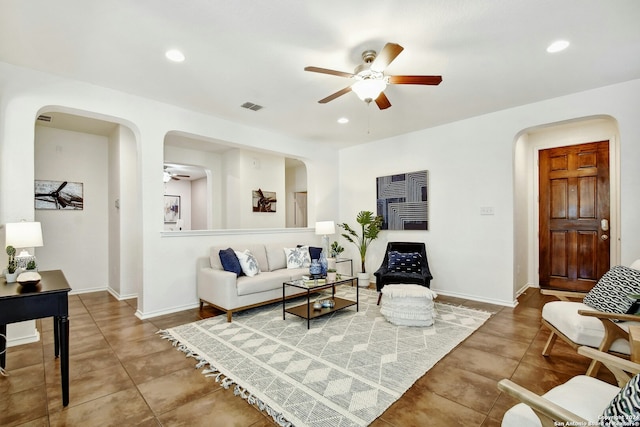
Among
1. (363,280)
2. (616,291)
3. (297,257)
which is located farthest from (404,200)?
(616,291)

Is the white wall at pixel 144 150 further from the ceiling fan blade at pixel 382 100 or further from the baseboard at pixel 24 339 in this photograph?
the ceiling fan blade at pixel 382 100

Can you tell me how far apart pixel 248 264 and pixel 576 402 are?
3405mm

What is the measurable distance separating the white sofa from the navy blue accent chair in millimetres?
→ 1105

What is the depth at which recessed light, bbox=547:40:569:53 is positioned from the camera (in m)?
2.60

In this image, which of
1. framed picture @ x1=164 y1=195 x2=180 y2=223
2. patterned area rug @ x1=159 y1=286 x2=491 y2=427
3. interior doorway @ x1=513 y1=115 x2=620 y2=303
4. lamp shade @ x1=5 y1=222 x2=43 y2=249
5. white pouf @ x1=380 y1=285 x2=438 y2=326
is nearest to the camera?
patterned area rug @ x1=159 y1=286 x2=491 y2=427

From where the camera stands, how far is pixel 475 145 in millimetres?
4555

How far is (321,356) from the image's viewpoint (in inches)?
104

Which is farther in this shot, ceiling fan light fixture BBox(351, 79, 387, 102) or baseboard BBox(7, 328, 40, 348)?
baseboard BBox(7, 328, 40, 348)

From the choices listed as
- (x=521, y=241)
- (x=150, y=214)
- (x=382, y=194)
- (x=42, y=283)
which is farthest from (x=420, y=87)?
(x=42, y=283)

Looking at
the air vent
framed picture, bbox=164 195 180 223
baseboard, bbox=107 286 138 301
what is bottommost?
baseboard, bbox=107 286 138 301

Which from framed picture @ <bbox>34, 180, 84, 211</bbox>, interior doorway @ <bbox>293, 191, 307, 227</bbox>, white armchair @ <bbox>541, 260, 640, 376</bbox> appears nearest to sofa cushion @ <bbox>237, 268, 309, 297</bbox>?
white armchair @ <bbox>541, 260, 640, 376</bbox>

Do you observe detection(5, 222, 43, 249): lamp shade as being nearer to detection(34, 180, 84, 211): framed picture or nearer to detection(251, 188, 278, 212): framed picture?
detection(34, 180, 84, 211): framed picture

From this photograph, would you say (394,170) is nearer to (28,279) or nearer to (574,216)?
(574,216)

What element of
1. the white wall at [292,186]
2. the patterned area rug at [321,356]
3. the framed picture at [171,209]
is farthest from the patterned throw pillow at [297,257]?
the framed picture at [171,209]
